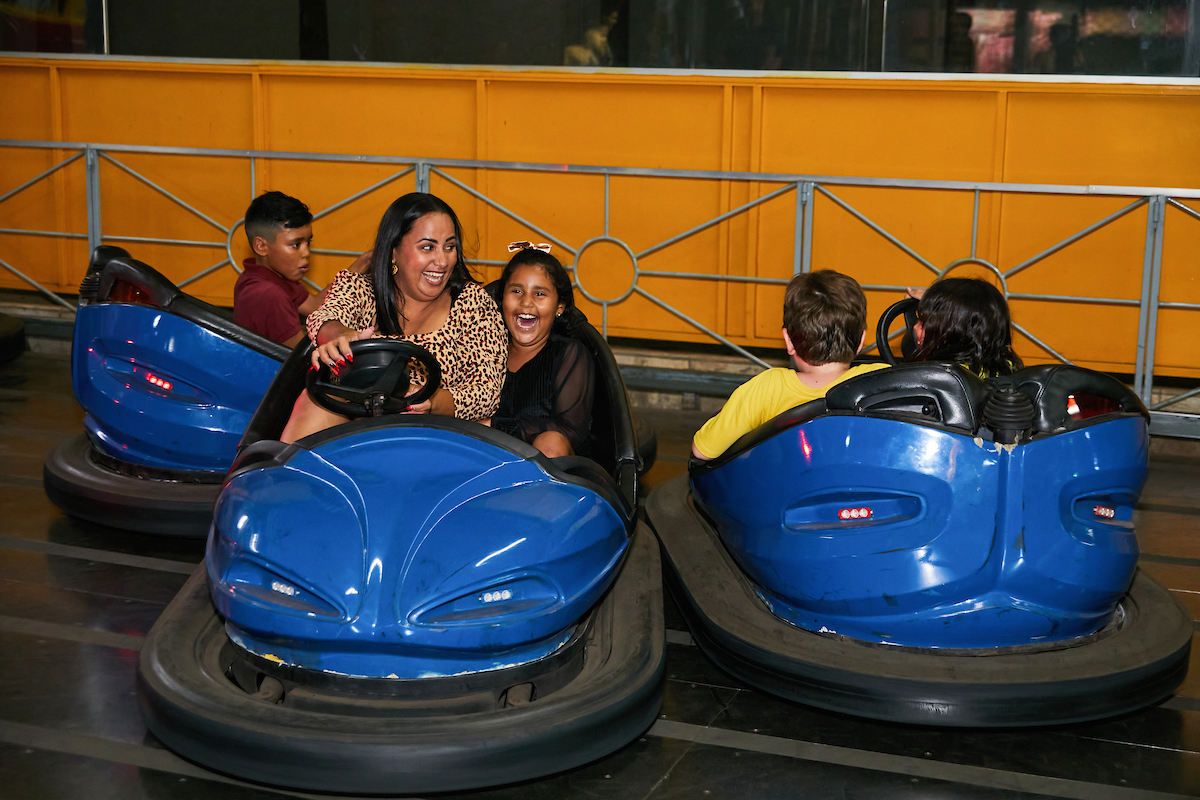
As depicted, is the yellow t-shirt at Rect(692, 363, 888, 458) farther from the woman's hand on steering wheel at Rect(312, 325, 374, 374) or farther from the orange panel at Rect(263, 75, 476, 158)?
the orange panel at Rect(263, 75, 476, 158)

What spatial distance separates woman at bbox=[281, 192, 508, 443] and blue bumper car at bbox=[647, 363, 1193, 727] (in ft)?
2.47

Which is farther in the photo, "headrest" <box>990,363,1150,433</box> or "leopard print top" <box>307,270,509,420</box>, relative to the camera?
"leopard print top" <box>307,270,509,420</box>

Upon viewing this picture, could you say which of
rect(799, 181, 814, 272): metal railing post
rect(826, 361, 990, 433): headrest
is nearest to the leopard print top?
rect(826, 361, 990, 433): headrest

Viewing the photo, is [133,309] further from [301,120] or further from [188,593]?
[301,120]

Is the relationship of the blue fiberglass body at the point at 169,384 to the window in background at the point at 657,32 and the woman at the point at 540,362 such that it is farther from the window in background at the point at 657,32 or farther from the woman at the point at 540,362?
the window in background at the point at 657,32

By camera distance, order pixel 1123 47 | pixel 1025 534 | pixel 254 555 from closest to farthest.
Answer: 1. pixel 254 555
2. pixel 1025 534
3. pixel 1123 47

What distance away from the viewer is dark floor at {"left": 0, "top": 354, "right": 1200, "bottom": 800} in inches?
73.5

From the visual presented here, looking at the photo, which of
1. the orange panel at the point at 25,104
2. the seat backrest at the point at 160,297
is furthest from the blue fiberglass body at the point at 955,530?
the orange panel at the point at 25,104

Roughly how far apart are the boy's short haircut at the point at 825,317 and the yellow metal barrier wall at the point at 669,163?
2.66 metres

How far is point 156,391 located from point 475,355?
0.98m

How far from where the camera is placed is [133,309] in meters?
3.02

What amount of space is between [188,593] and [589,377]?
1.00 meters

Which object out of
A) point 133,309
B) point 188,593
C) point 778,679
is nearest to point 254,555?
point 188,593

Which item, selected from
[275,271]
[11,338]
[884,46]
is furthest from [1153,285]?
[11,338]
